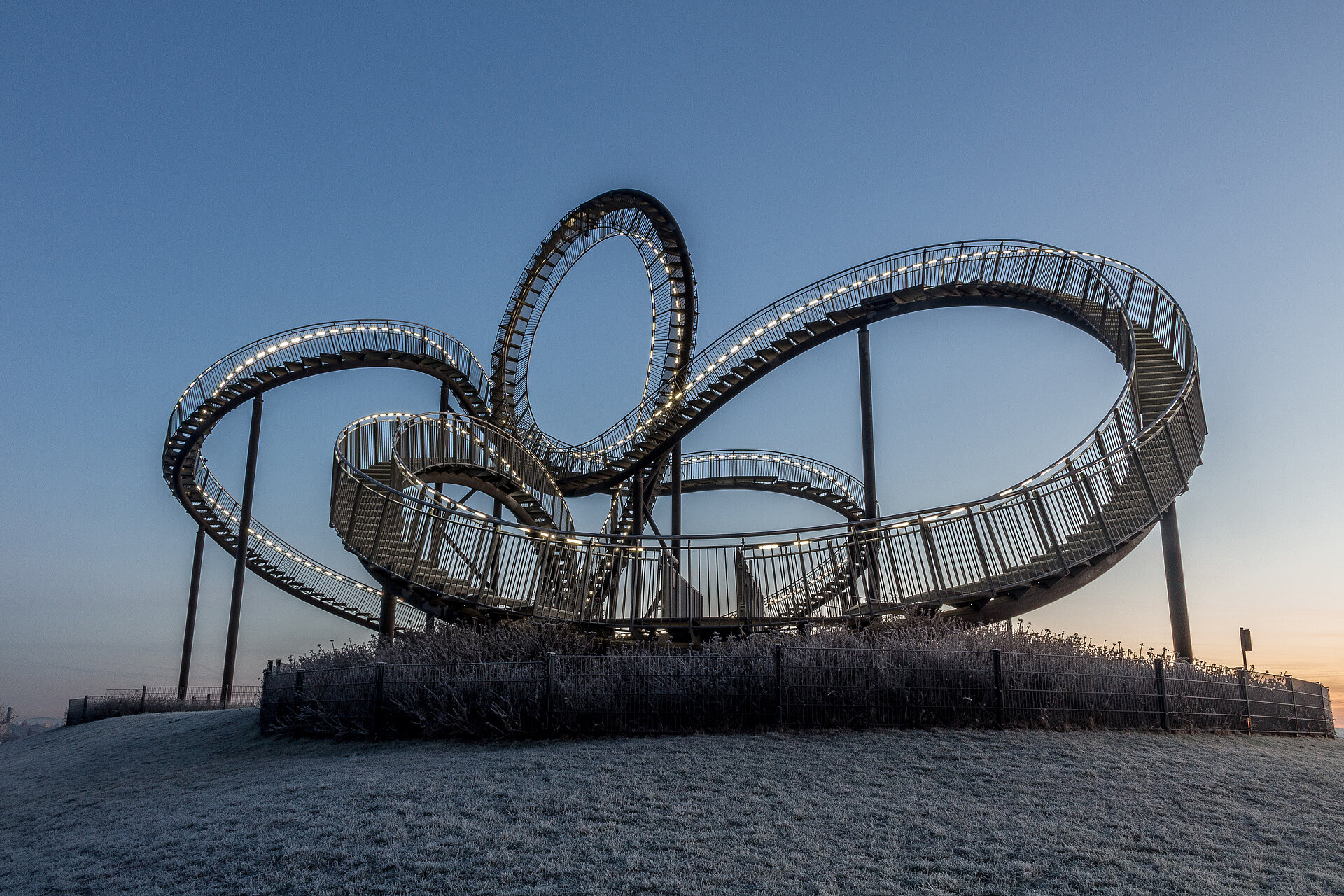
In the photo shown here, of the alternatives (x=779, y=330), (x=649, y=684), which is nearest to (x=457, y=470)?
(x=779, y=330)

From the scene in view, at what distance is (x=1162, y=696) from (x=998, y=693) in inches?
96.0

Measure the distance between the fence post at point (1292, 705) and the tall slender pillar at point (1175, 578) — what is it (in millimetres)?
1717

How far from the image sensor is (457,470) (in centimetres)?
2155

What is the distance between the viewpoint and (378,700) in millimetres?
11273

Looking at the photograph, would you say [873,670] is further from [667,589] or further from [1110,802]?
[667,589]

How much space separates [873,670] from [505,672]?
421 cm

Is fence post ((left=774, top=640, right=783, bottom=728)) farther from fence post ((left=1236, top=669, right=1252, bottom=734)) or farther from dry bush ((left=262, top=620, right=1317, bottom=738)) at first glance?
fence post ((left=1236, top=669, right=1252, bottom=734))

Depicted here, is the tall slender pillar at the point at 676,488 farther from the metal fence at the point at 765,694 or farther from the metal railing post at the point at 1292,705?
the metal railing post at the point at 1292,705

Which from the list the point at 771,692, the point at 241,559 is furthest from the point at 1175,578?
the point at 241,559

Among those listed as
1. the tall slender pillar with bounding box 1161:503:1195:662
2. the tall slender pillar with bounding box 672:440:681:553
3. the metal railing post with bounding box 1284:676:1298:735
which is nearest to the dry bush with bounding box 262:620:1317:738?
the metal railing post with bounding box 1284:676:1298:735

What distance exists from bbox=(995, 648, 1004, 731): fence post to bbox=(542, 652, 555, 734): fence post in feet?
15.9

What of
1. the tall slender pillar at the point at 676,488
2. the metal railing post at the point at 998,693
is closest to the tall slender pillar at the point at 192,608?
the tall slender pillar at the point at 676,488

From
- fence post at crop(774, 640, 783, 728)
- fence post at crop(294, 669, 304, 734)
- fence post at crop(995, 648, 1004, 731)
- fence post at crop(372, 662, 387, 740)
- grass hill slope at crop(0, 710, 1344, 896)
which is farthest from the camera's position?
fence post at crop(294, 669, 304, 734)

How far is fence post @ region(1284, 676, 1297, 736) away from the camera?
44.5 feet
